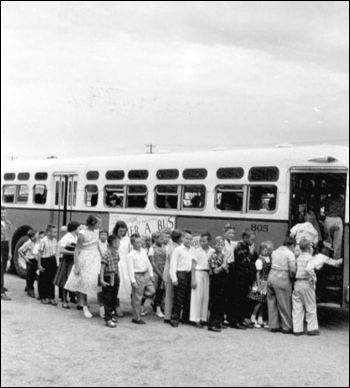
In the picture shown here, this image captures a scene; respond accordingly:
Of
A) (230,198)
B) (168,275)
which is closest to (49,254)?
(168,275)

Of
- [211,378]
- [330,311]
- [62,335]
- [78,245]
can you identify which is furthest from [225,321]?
[330,311]

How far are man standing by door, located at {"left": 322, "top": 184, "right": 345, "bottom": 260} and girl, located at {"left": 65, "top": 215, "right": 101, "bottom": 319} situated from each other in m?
1.59

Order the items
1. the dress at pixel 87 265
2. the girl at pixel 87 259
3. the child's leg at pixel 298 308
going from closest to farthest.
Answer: the child's leg at pixel 298 308, the girl at pixel 87 259, the dress at pixel 87 265

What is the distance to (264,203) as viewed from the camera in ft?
14.4

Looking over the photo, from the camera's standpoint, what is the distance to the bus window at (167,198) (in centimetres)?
415

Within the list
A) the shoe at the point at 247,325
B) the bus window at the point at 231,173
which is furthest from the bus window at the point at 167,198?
the shoe at the point at 247,325

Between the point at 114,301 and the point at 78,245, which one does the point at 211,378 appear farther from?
the point at 78,245

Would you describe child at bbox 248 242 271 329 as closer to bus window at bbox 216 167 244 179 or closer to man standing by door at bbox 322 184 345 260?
man standing by door at bbox 322 184 345 260

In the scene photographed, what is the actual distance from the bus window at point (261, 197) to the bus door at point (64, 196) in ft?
4.69

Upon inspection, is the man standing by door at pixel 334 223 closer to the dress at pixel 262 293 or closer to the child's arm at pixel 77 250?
the dress at pixel 262 293

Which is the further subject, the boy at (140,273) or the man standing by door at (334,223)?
the boy at (140,273)

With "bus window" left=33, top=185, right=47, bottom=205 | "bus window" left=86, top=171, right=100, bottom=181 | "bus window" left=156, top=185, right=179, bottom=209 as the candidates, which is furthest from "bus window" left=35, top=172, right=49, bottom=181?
"bus window" left=156, top=185, right=179, bottom=209

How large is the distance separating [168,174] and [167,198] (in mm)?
256

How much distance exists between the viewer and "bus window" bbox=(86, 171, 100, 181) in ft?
14.0
